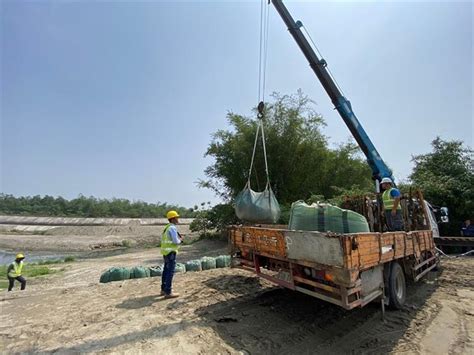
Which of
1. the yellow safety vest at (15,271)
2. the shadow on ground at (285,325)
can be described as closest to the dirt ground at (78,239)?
the yellow safety vest at (15,271)

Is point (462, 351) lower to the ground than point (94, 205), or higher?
lower

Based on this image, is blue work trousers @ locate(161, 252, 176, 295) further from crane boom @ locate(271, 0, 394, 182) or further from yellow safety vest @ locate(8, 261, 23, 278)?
crane boom @ locate(271, 0, 394, 182)

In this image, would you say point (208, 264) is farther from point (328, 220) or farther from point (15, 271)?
point (15, 271)

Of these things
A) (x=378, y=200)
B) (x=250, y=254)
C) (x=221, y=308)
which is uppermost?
(x=378, y=200)

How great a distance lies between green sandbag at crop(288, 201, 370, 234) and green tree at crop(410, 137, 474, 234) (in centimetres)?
1320

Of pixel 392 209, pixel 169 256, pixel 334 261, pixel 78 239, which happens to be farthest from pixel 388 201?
pixel 78 239

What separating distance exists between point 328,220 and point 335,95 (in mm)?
8144

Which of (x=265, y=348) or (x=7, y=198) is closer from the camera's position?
(x=265, y=348)

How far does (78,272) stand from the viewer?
1285 cm

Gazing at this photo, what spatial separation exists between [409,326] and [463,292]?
284cm

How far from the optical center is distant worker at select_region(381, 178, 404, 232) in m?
6.54

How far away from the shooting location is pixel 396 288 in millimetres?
4879

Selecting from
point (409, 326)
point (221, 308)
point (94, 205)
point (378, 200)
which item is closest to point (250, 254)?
point (221, 308)

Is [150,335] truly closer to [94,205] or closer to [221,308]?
[221,308]
